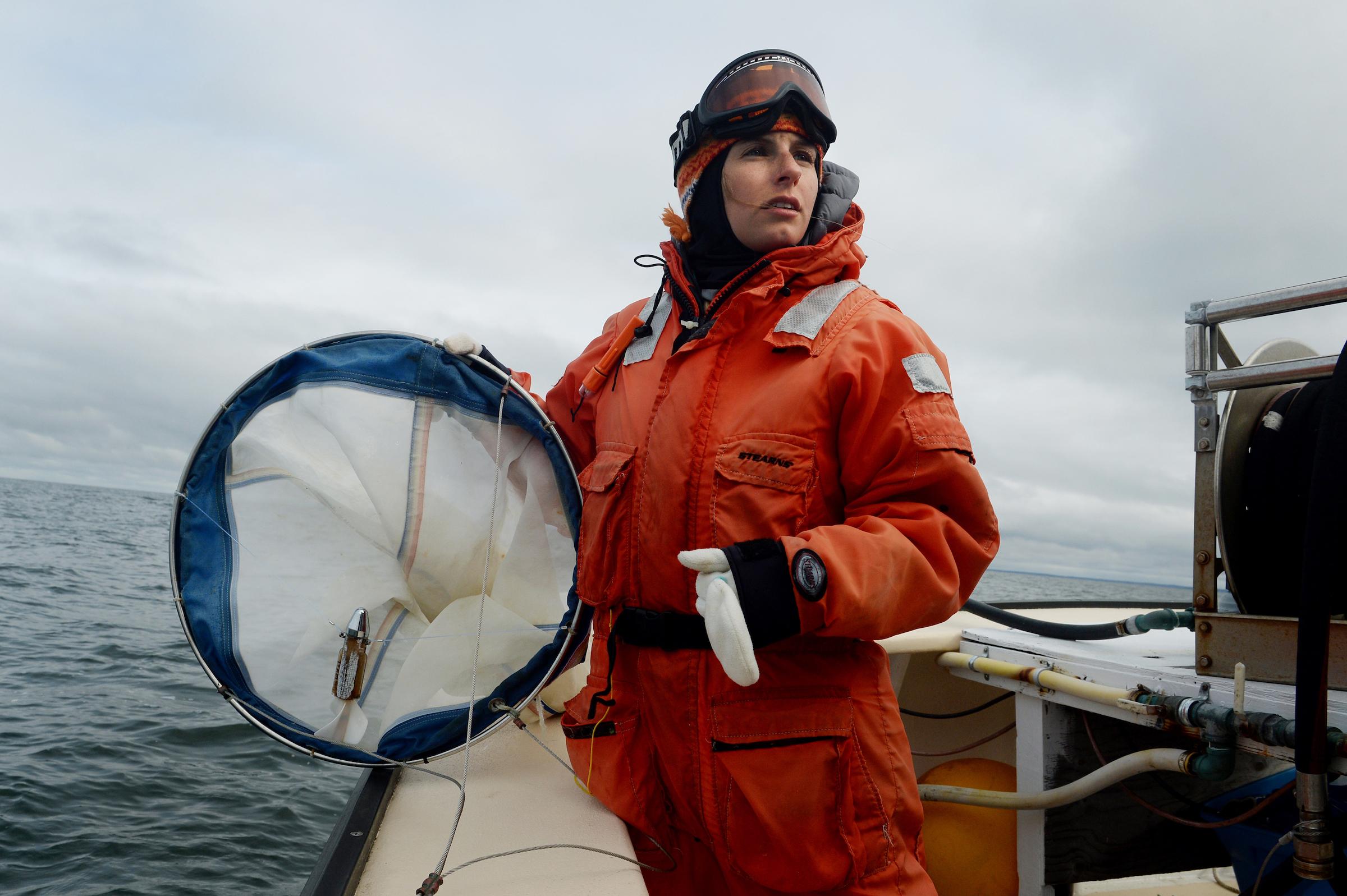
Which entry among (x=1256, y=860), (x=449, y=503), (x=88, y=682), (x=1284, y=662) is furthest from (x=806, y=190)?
(x=88, y=682)

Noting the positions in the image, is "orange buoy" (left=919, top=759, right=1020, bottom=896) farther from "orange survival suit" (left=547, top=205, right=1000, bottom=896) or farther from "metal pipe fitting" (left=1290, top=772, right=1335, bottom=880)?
"metal pipe fitting" (left=1290, top=772, right=1335, bottom=880)

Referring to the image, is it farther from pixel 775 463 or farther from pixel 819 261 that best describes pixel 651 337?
pixel 775 463

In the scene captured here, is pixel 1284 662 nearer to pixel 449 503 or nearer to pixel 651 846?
pixel 651 846

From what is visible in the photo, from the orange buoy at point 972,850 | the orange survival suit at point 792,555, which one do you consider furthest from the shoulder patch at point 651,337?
the orange buoy at point 972,850

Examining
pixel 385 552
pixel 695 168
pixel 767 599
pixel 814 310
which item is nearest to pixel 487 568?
pixel 385 552

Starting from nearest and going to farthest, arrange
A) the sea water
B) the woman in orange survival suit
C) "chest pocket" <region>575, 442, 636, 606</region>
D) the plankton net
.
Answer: the woman in orange survival suit < "chest pocket" <region>575, 442, 636, 606</region> < the plankton net < the sea water

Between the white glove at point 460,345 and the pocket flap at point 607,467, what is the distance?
20.4 inches

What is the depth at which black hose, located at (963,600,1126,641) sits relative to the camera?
2.73 m

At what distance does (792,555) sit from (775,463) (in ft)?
0.87

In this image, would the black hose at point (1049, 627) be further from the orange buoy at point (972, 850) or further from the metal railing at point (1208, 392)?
the metal railing at point (1208, 392)

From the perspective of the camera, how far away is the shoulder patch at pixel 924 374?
1689mm

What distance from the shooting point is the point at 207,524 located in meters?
2.23

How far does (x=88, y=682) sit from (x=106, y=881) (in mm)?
4752

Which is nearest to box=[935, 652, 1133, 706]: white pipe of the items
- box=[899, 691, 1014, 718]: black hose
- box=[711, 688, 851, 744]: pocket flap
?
box=[899, 691, 1014, 718]: black hose
